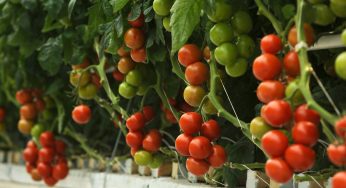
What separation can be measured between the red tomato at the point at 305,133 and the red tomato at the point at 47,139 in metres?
1.10

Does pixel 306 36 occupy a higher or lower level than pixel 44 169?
higher

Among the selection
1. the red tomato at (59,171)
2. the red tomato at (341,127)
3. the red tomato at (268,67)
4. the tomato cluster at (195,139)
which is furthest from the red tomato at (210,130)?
the red tomato at (59,171)

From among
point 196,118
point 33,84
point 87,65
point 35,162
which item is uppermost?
point 196,118

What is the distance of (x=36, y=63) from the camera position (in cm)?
169

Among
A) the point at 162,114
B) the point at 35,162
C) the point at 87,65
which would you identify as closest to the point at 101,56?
the point at 87,65

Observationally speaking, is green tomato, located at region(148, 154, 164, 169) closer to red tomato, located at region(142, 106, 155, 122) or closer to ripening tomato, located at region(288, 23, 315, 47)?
red tomato, located at region(142, 106, 155, 122)

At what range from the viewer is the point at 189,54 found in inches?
39.1

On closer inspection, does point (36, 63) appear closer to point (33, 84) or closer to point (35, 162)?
point (33, 84)

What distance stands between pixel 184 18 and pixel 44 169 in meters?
0.92

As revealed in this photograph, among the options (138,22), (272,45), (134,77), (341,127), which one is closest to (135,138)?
(134,77)

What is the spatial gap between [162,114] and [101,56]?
10.0 inches

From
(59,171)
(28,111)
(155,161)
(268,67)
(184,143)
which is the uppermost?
(268,67)

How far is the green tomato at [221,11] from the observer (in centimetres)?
92

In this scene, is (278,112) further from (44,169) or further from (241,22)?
(44,169)
